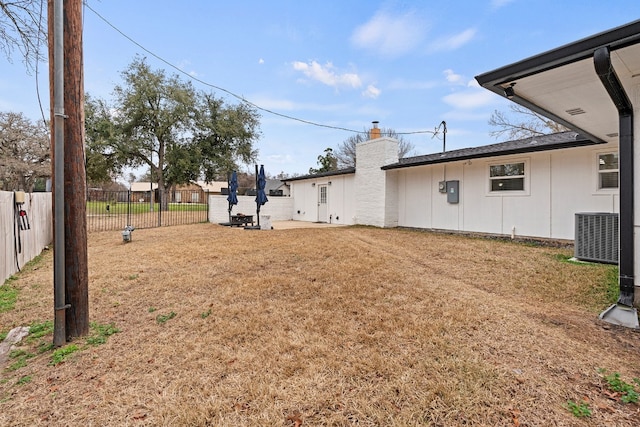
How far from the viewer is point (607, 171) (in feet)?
23.0

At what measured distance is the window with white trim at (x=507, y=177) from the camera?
28.2 ft

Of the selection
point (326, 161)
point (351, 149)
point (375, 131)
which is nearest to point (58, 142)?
point (375, 131)

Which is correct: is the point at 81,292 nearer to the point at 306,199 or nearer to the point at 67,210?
the point at 67,210

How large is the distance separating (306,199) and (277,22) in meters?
8.43

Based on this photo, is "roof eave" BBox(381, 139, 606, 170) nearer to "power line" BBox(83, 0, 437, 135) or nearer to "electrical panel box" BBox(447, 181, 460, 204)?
"electrical panel box" BBox(447, 181, 460, 204)

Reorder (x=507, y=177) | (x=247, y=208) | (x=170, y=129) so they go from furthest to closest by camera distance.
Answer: (x=170, y=129) < (x=247, y=208) < (x=507, y=177)

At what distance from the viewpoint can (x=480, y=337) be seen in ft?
9.00

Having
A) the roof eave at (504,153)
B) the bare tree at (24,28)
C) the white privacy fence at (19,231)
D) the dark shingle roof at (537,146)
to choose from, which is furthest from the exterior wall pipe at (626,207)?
the bare tree at (24,28)

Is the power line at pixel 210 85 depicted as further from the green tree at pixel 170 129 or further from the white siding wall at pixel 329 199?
the green tree at pixel 170 129

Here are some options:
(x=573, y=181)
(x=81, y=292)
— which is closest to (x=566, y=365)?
(x=81, y=292)

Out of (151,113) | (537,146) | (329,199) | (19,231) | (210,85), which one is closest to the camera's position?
(19,231)

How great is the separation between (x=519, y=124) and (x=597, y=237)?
16959mm

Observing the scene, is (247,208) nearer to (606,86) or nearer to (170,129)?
(170,129)

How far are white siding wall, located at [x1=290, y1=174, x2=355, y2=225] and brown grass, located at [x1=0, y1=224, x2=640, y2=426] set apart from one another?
352 inches
